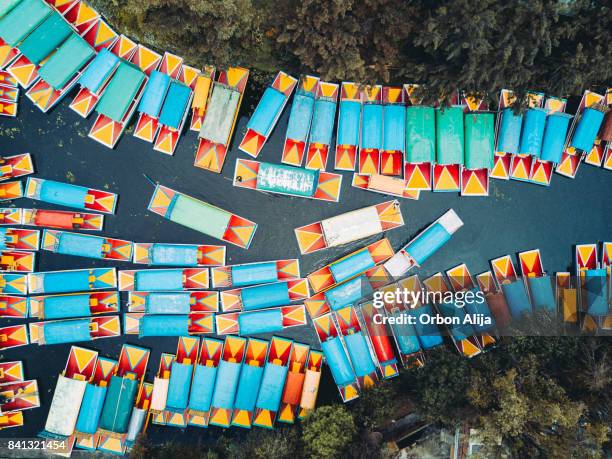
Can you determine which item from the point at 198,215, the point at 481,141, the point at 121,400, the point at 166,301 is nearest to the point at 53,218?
the point at 166,301

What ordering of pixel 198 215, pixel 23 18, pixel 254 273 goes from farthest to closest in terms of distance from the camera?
1. pixel 254 273
2. pixel 198 215
3. pixel 23 18

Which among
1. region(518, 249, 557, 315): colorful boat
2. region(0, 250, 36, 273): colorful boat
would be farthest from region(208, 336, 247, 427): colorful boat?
region(518, 249, 557, 315): colorful boat

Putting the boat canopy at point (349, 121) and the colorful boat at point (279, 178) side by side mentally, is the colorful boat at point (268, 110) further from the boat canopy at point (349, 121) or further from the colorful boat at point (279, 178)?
the boat canopy at point (349, 121)

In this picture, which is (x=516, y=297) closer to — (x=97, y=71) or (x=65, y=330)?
(x=65, y=330)

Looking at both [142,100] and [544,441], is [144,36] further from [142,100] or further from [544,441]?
[544,441]

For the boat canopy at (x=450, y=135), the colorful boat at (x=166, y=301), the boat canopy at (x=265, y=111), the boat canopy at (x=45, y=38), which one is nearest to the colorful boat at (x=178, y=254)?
the colorful boat at (x=166, y=301)

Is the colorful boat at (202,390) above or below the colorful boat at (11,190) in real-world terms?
below
